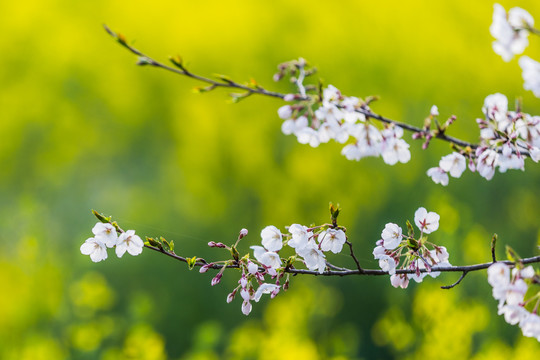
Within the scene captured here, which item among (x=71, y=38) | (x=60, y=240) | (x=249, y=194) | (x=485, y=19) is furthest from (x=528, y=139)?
(x=71, y=38)

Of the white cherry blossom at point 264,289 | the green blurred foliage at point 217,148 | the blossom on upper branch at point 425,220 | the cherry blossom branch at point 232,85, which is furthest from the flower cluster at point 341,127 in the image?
the green blurred foliage at point 217,148

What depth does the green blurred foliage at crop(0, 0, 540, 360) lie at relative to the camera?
3.15m

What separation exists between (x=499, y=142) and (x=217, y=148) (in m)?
2.91

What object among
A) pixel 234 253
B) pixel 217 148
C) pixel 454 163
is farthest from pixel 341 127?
pixel 217 148

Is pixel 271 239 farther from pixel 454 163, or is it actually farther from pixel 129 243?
pixel 454 163

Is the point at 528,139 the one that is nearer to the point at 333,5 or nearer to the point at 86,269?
the point at 86,269

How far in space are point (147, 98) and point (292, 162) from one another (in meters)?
1.17

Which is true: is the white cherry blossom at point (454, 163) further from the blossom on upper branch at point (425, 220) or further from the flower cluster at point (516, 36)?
the flower cluster at point (516, 36)

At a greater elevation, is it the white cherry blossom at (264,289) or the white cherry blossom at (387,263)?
the white cherry blossom at (387,263)

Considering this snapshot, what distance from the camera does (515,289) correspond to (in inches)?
25.0

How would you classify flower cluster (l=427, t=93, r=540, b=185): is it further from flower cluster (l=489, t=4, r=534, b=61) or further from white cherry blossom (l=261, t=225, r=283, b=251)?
white cherry blossom (l=261, t=225, r=283, b=251)

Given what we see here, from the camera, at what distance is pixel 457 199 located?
3250mm

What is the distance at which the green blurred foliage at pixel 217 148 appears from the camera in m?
3.15

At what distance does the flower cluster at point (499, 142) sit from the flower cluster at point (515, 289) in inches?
7.9
